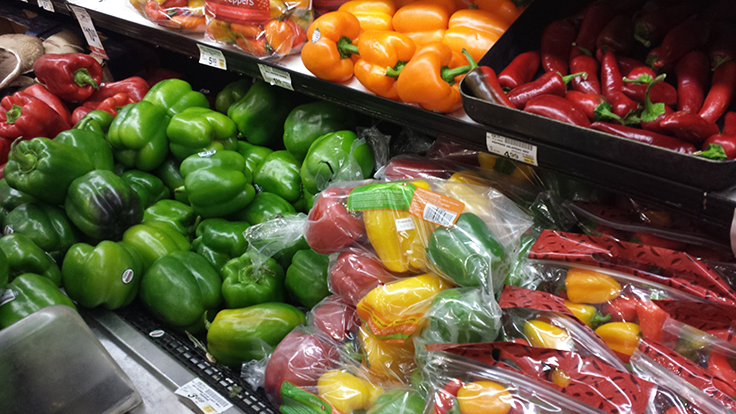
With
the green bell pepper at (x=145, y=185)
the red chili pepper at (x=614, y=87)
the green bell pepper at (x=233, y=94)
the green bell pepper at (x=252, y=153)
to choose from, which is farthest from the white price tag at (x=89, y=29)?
the red chili pepper at (x=614, y=87)

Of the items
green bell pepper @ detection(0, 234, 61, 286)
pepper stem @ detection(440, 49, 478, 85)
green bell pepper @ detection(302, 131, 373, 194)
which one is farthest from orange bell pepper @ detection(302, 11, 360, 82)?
green bell pepper @ detection(0, 234, 61, 286)

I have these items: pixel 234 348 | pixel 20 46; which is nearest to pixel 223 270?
pixel 234 348

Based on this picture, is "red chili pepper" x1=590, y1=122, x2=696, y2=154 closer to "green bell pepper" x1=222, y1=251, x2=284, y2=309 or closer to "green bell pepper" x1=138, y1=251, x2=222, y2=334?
"green bell pepper" x1=222, y1=251, x2=284, y2=309

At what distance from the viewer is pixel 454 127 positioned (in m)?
1.27

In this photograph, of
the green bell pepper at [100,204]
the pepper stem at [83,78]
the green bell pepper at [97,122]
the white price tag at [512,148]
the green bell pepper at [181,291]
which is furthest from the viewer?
the pepper stem at [83,78]

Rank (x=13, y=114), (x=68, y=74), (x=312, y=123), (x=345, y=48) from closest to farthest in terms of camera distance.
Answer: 1. (x=345, y=48)
2. (x=312, y=123)
3. (x=13, y=114)
4. (x=68, y=74)

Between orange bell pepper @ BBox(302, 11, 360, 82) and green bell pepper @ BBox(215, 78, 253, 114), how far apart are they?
744 mm

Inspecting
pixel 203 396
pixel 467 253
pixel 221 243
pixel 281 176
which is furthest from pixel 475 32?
pixel 203 396

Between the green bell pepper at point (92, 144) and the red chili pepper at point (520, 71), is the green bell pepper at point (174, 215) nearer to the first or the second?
the green bell pepper at point (92, 144)

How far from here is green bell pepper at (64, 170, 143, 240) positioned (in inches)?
66.4

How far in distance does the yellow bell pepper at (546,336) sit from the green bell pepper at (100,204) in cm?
136

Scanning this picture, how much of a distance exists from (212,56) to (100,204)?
2.09 ft

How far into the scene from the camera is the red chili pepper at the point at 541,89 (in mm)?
1187

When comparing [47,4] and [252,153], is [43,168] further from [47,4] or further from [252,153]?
[47,4]
